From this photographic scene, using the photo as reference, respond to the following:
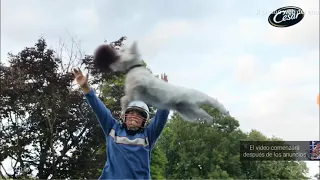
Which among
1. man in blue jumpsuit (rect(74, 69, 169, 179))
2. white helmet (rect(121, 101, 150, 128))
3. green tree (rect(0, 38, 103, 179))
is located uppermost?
green tree (rect(0, 38, 103, 179))

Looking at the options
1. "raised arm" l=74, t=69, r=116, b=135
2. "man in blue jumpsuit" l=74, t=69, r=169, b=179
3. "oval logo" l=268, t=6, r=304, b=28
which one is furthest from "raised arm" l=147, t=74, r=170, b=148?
"oval logo" l=268, t=6, r=304, b=28

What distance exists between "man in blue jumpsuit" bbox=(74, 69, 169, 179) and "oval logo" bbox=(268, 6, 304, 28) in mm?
5897

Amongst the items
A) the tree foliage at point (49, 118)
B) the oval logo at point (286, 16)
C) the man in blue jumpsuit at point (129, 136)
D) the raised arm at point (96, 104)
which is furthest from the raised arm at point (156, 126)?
the tree foliage at point (49, 118)

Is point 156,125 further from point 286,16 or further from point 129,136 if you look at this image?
point 286,16

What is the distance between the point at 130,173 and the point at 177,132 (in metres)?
24.7

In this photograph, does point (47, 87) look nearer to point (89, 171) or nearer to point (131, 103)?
point (89, 171)

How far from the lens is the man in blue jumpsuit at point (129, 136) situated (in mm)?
3529

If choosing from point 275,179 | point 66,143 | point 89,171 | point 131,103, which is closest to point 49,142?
point 66,143

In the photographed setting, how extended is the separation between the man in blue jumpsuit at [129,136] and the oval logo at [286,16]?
590 centimetres

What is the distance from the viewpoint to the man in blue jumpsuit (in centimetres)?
353

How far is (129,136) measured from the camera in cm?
362

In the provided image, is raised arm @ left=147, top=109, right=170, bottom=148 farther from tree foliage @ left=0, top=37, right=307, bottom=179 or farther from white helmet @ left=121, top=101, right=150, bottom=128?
tree foliage @ left=0, top=37, right=307, bottom=179

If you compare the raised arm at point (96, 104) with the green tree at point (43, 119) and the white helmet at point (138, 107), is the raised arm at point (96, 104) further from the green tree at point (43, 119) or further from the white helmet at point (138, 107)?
the green tree at point (43, 119)

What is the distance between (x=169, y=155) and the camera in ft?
92.0
